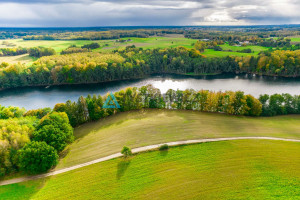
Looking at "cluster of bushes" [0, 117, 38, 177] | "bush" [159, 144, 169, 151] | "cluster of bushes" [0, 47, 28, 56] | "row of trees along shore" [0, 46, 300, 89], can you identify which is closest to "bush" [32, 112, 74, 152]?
"cluster of bushes" [0, 117, 38, 177]

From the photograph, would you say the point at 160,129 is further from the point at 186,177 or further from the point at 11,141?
the point at 11,141

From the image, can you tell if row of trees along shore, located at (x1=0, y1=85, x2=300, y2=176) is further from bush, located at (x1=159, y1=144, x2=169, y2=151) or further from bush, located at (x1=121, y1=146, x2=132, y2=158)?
bush, located at (x1=159, y1=144, x2=169, y2=151)

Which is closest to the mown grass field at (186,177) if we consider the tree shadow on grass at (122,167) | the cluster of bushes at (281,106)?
the tree shadow on grass at (122,167)

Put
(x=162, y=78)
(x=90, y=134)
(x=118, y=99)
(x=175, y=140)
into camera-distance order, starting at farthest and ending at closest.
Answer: (x=162, y=78) < (x=118, y=99) < (x=90, y=134) < (x=175, y=140)

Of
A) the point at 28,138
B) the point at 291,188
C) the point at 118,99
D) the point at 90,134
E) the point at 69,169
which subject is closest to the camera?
the point at 291,188

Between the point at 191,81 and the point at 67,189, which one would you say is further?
the point at 191,81

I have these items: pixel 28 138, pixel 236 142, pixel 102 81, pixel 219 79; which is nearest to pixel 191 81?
pixel 219 79

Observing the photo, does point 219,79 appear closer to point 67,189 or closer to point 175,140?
point 175,140
